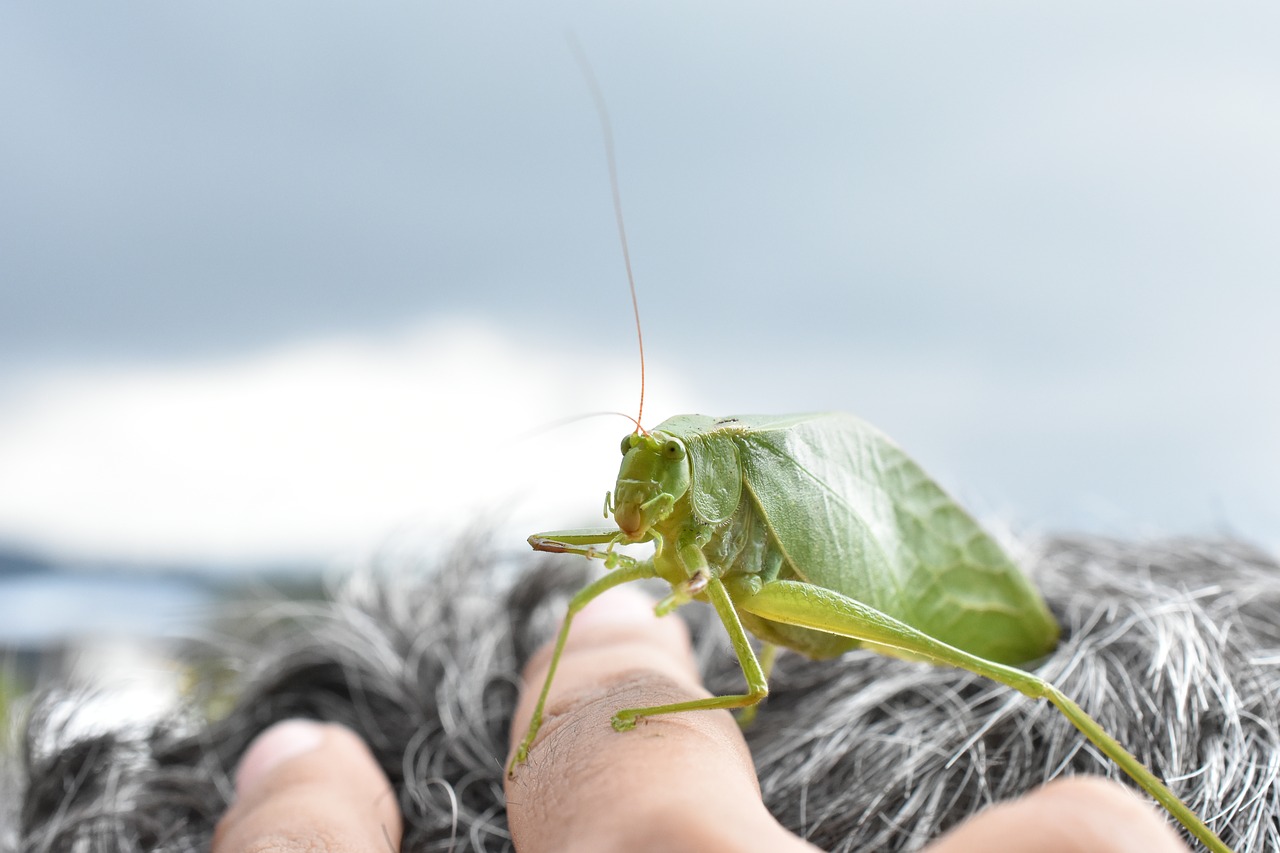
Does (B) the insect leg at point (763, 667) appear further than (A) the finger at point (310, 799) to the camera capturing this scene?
Yes

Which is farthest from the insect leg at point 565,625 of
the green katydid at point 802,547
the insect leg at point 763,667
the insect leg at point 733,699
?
the insect leg at point 763,667

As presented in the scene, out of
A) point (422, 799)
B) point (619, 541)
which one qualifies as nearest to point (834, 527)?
point (619, 541)

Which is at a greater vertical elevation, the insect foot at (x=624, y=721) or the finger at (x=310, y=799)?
the insect foot at (x=624, y=721)

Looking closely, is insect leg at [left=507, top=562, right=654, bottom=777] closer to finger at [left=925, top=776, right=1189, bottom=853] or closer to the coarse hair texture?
the coarse hair texture

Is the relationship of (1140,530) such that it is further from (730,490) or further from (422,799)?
(422,799)

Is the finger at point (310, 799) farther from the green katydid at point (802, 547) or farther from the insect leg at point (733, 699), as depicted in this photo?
→ the insect leg at point (733, 699)

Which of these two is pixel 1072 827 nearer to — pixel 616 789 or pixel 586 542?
pixel 616 789

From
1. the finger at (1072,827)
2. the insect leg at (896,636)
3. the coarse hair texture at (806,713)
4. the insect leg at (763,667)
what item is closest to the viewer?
the finger at (1072,827)
